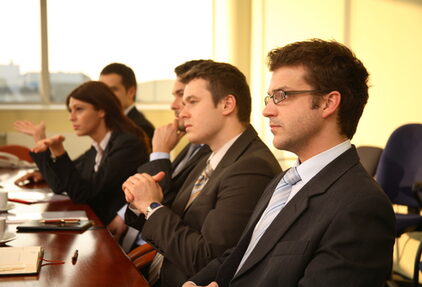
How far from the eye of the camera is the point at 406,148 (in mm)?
4016

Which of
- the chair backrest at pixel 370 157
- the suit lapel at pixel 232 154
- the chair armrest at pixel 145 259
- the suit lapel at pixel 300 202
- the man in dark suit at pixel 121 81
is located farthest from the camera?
the man in dark suit at pixel 121 81

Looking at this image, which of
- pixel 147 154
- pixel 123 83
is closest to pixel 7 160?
pixel 123 83

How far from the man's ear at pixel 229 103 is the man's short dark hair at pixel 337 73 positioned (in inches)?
30.1

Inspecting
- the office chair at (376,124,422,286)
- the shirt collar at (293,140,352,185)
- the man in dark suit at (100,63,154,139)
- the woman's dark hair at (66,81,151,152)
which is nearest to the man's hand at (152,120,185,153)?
the woman's dark hair at (66,81,151,152)

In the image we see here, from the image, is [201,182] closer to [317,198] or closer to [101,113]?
[317,198]

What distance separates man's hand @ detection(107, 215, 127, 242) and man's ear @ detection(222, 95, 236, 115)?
3.64 feet

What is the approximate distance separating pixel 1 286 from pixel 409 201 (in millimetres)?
3110

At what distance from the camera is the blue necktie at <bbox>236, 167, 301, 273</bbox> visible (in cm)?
167

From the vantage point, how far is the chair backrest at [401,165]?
3.99 m

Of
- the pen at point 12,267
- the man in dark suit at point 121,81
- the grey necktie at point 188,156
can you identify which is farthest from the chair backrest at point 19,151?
the pen at point 12,267

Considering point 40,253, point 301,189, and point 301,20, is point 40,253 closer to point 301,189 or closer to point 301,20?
point 301,189

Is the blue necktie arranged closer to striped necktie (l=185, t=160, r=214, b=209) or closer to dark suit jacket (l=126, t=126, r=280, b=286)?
dark suit jacket (l=126, t=126, r=280, b=286)

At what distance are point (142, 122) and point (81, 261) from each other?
116 inches

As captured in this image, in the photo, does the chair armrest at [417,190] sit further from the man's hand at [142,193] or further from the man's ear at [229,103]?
the man's hand at [142,193]
